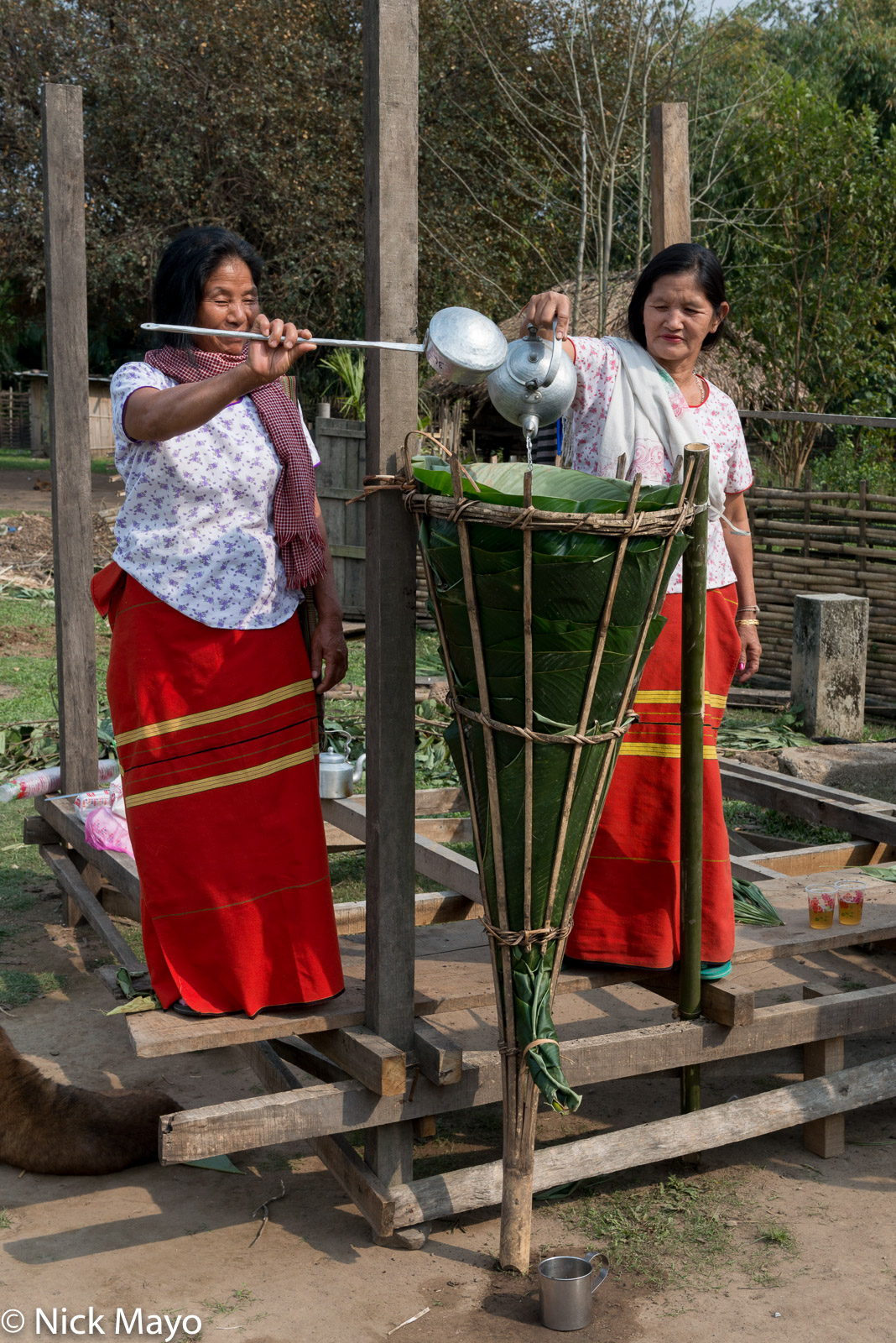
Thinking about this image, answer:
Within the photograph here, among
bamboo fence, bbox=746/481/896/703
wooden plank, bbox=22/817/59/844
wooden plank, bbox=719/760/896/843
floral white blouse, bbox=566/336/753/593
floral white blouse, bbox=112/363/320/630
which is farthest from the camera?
bamboo fence, bbox=746/481/896/703

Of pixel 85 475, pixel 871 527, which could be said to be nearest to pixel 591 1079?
pixel 85 475

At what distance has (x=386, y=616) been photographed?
2459mm

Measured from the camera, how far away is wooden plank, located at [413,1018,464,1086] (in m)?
2.47

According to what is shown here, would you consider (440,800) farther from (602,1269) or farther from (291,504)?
(602,1269)

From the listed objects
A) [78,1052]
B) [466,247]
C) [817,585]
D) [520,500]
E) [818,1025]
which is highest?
[466,247]

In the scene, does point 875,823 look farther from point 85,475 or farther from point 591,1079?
point 85,475

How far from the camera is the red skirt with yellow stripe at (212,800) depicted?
2564 mm

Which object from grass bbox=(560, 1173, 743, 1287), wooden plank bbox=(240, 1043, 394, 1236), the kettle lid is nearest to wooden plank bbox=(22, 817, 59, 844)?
wooden plank bbox=(240, 1043, 394, 1236)

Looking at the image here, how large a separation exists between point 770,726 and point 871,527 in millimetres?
1877

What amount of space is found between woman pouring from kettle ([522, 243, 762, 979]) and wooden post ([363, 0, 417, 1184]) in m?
0.52

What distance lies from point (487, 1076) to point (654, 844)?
0.65 m

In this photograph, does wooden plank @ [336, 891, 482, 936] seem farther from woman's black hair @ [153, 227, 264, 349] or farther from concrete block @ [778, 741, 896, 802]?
concrete block @ [778, 741, 896, 802]

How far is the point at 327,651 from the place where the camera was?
2701 millimetres

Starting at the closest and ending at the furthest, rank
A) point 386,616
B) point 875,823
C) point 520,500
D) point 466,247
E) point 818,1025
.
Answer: point 520,500, point 386,616, point 818,1025, point 875,823, point 466,247
